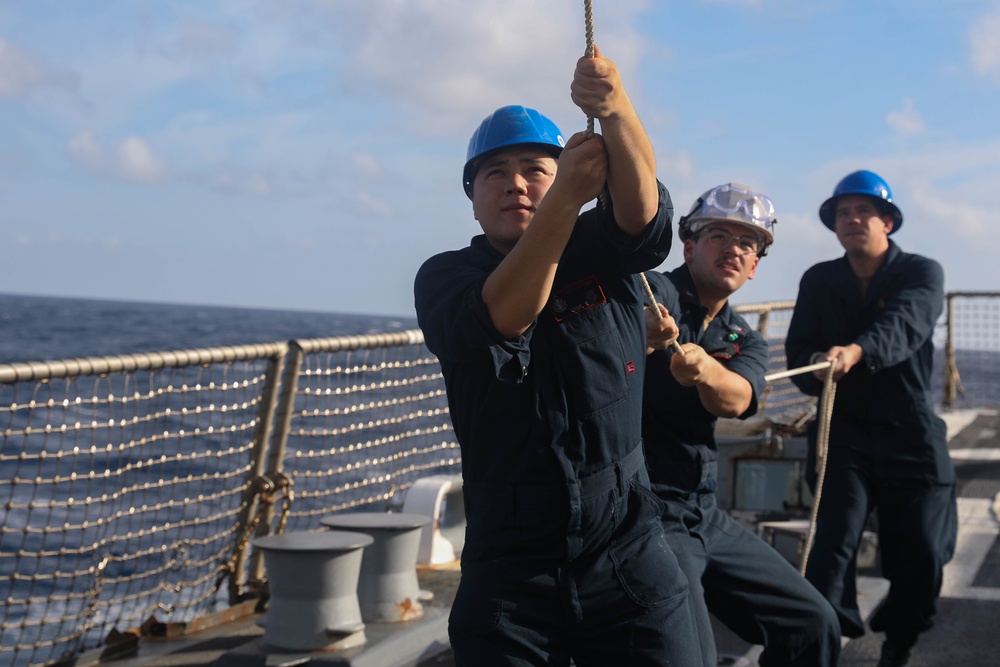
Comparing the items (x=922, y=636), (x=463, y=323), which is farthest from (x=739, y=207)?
(x=922, y=636)

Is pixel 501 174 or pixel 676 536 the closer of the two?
pixel 501 174

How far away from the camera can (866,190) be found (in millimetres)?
5266

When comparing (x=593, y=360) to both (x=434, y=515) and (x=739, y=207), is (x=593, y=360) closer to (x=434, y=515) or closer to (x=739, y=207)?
(x=739, y=207)

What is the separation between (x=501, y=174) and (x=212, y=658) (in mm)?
2827

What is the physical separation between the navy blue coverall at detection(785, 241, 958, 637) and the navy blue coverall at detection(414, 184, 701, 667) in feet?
8.43

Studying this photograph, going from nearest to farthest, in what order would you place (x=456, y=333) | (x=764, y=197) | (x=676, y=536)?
(x=456, y=333)
(x=676, y=536)
(x=764, y=197)

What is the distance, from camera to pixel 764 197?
13.3ft

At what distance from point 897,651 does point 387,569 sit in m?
2.23

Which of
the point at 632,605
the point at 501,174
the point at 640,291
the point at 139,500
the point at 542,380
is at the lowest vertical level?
the point at 139,500

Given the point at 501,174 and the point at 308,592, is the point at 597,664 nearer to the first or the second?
the point at 501,174

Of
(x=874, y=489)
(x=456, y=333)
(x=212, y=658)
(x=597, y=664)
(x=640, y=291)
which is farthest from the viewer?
(x=874, y=489)

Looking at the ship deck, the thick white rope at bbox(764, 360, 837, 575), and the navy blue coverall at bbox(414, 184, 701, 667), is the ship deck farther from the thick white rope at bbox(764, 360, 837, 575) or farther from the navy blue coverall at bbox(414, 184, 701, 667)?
the navy blue coverall at bbox(414, 184, 701, 667)

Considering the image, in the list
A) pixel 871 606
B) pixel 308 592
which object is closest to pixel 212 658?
pixel 308 592

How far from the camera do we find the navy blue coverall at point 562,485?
2566 millimetres
